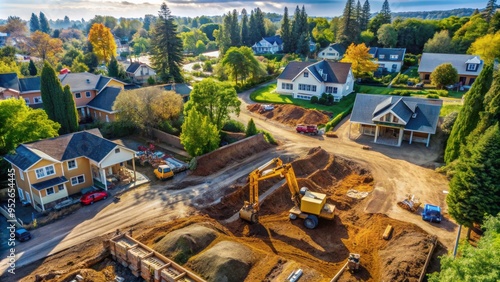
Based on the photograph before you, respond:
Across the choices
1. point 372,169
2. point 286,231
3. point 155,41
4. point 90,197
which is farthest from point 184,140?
point 155,41

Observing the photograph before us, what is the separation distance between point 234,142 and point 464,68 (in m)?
53.9

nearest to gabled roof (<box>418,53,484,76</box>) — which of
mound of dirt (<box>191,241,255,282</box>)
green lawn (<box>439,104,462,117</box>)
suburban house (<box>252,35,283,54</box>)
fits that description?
green lawn (<box>439,104,462,117</box>)

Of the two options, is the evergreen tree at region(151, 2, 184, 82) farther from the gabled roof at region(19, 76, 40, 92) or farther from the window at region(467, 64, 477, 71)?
the window at region(467, 64, 477, 71)

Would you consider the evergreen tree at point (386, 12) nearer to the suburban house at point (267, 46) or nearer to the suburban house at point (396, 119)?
the suburban house at point (267, 46)

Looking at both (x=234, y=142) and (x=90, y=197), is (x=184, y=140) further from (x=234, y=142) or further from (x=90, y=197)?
(x=90, y=197)

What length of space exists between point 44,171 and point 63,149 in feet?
9.10

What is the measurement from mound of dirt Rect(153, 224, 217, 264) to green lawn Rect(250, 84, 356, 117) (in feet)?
119

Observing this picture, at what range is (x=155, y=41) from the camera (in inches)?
2687

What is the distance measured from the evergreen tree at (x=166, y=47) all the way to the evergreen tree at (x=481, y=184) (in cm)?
5620

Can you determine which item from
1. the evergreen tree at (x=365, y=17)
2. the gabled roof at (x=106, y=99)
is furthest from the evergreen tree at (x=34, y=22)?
the gabled roof at (x=106, y=99)

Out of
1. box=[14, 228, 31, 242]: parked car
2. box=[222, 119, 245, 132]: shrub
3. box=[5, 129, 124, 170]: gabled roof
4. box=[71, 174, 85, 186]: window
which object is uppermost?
box=[5, 129, 124, 170]: gabled roof

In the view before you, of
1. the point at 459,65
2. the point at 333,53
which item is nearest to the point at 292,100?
the point at 459,65

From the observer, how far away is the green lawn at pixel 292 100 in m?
56.8

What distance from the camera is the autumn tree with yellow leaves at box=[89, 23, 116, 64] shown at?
81875 mm
